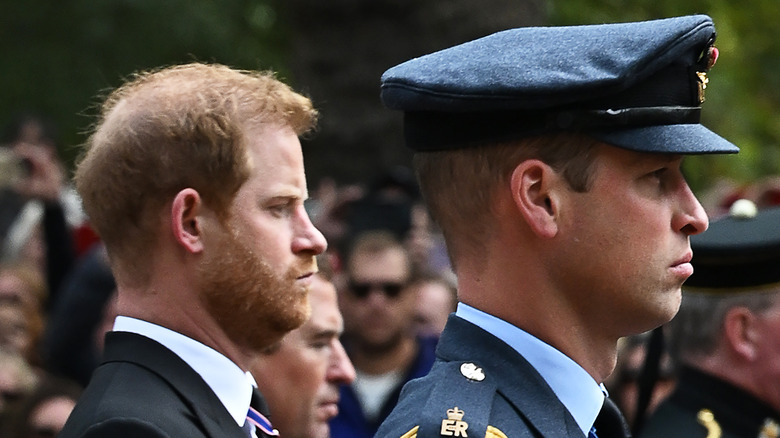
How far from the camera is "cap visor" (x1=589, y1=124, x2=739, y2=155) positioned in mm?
2723

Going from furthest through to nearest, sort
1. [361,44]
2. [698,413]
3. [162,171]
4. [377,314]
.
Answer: [361,44] < [377,314] < [698,413] < [162,171]

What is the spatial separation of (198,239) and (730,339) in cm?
219

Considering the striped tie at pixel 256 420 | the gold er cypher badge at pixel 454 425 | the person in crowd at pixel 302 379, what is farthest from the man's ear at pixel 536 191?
the person in crowd at pixel 302 379

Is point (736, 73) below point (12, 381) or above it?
below

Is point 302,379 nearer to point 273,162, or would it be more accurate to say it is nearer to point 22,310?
point 273,162

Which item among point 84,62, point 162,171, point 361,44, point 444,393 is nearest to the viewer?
point 444,393

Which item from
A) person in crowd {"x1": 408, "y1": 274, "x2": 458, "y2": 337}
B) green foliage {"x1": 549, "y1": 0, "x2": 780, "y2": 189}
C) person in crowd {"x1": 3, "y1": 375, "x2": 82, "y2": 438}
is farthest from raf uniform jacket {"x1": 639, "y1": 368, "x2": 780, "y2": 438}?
green foliage {"x1": 549, "y1": 0, "x2": 780, "y2": 189}

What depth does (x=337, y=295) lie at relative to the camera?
6.93 m

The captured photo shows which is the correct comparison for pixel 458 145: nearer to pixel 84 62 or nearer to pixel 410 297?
pixel 410 297

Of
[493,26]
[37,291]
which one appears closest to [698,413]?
[37,291]

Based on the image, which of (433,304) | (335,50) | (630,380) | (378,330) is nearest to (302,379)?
(378,330)

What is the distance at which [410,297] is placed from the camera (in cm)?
704

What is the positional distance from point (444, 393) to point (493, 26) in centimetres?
669

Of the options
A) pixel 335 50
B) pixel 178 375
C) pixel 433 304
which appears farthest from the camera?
pixel 335 50
